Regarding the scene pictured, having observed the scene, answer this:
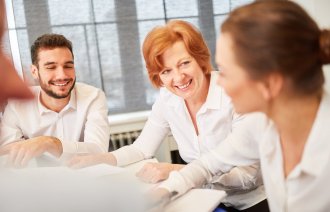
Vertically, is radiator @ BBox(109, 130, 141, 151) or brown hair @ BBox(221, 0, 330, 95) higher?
brown hair @ BBox(221, 0, 330, 95)

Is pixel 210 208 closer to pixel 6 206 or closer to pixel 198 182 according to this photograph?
pixel 198 182

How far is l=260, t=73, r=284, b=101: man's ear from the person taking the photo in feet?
2.78

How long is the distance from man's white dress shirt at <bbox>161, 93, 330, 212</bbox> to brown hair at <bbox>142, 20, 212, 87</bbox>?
0.59 meters

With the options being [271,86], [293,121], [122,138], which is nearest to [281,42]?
[271,86]

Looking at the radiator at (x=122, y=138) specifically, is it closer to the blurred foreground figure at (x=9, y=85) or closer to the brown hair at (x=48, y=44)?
the brown hair at (x=48, y=44)

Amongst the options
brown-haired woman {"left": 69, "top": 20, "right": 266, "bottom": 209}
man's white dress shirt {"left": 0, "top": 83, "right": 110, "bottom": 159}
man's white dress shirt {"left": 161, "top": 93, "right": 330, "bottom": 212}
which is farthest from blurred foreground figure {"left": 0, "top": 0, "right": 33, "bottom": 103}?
man's white dress shirt {"left": 0, "top": 83, "right": 110, "bottom": 159}

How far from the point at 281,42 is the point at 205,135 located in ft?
2.65

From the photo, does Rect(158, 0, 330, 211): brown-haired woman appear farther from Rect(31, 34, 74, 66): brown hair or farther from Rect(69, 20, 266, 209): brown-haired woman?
Rect(31, 34, 74, 66): brown hair

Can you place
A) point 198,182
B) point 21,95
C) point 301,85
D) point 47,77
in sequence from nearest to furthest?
point 21,95, point 301,85, point 198,182, point 47,77

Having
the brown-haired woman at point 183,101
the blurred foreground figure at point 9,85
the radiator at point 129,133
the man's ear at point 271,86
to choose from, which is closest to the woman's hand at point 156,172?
the brown-haired woman at point 183,101

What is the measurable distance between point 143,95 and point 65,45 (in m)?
1.28

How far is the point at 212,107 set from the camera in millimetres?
1536

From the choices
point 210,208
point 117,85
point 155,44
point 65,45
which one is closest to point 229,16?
point 210,208

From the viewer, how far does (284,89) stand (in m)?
0.86
